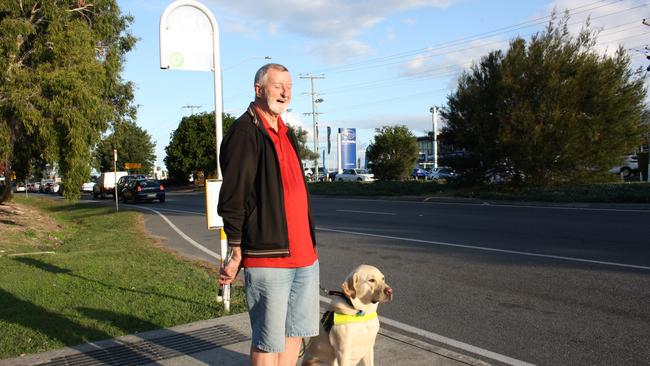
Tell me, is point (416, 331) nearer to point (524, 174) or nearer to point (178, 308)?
point (178, 308)

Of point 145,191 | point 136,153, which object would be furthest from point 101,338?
point 136,153

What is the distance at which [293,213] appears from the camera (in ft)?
9.46

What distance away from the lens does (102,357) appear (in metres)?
4.41

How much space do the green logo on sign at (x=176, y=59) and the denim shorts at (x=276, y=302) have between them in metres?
3.48

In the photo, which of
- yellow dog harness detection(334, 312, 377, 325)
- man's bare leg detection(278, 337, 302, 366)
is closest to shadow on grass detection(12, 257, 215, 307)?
yellow dog harness detection(334, 312, 377, 325)

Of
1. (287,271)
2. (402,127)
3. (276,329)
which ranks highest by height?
(402,127)

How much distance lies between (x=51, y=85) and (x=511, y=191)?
1905 centimetres

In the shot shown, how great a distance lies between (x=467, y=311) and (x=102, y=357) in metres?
3.66

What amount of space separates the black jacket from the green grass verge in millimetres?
18926

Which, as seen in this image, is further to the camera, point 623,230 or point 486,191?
point 486,191

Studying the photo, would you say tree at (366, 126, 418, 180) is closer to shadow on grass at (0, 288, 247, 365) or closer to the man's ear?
shadow on grass at (0, 288, 247, 365)

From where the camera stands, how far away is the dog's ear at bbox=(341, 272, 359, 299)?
3373 mm

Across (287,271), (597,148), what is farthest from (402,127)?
(287,271)

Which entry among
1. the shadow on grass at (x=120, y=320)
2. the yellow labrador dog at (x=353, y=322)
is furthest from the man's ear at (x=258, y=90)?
the shadow on grass at (x=120, y=320)
